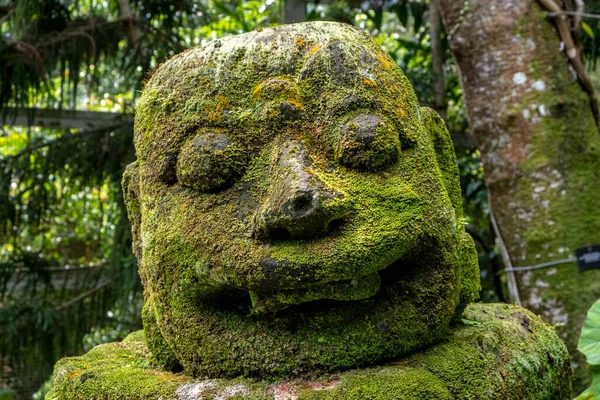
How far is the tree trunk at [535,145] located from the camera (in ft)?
10.0

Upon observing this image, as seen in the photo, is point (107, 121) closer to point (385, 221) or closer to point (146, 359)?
point (146, 359)

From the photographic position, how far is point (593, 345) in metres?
1.71

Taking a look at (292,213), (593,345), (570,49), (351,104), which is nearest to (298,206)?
(292,213)

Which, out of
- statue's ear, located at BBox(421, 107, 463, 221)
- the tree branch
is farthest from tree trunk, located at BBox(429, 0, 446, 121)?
statue's ear, located at BBox(421, 107, 463, 221)

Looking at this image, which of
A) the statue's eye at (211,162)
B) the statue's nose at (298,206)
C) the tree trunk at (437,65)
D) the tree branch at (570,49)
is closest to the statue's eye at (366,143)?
the statue's nose at (298,206)

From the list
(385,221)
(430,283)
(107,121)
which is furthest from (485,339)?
(107,121)

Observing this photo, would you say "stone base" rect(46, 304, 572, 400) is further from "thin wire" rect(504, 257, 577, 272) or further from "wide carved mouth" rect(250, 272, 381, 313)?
"thin wire" rect(504, 257, 577, 272)

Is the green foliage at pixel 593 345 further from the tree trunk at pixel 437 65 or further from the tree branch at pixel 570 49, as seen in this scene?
the tree trunk at pixel 437 65

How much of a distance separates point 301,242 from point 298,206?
0.09m

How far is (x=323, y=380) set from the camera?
1496 millimetres

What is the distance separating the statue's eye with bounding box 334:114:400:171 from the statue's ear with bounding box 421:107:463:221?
0.28 meters

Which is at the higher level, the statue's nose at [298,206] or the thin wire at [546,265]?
the statue's nose at [298,206]

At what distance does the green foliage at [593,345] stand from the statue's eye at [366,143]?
0.67 metres

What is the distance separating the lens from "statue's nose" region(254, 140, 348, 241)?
56.8 inches
